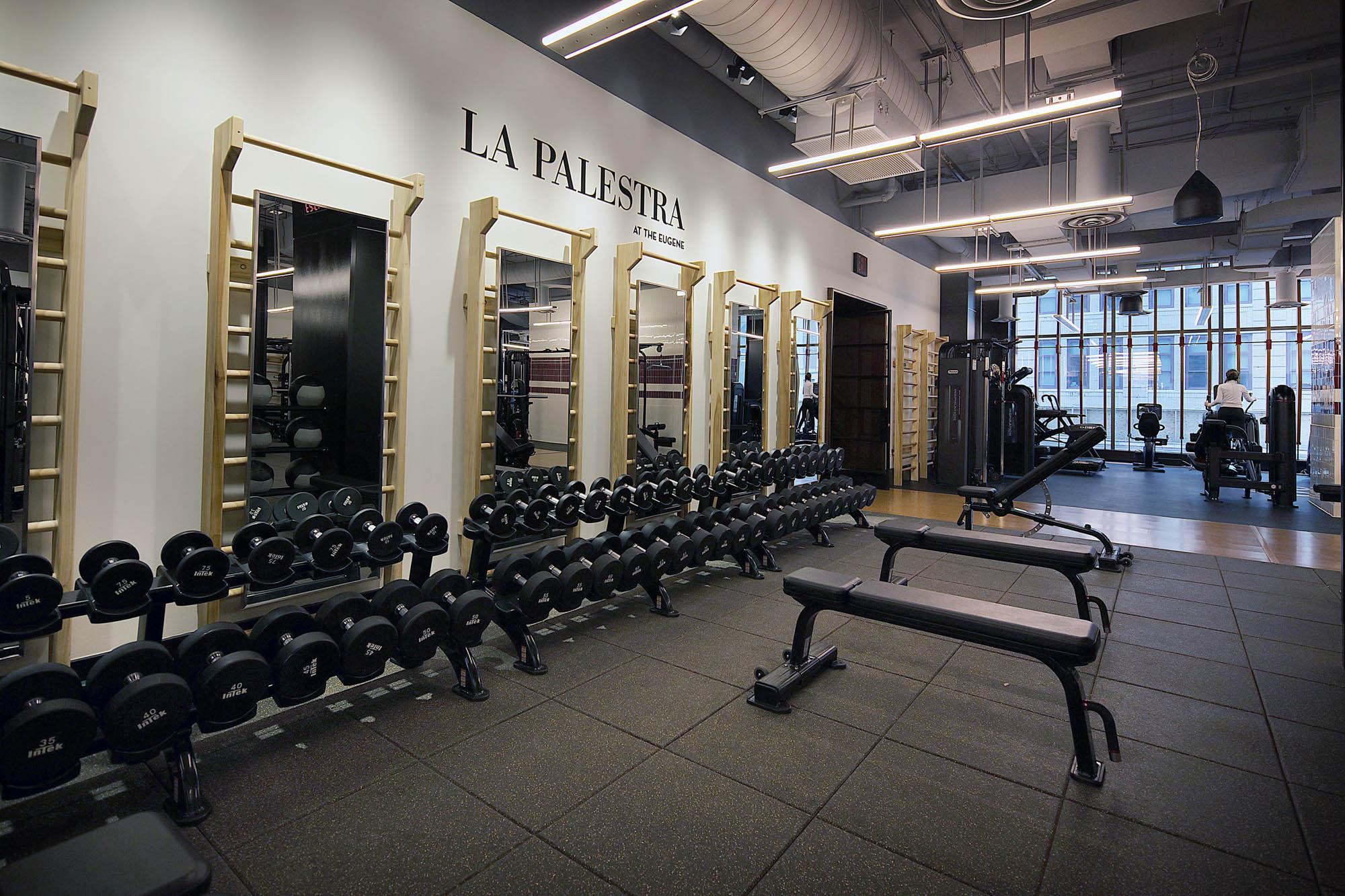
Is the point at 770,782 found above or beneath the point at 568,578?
beneath

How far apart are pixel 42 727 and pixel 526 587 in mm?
1562

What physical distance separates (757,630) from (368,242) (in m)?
2.76

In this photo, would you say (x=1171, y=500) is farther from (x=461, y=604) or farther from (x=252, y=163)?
(x=252, y=163)

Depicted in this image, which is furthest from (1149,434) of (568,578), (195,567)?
(195,567)

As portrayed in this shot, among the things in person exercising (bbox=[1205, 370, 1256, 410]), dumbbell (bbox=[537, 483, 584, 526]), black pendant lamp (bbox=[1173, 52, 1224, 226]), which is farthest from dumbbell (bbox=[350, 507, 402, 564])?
person exercising (bbox=[1205, 370, 1256, 410])

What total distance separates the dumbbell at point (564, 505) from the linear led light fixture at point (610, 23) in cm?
233

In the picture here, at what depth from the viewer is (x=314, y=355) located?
3.20 metres

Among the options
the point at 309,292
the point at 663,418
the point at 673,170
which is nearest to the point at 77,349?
the point at 309,292

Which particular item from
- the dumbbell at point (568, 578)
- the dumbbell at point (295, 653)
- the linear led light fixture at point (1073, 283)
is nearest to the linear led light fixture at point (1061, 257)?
the linear led light fixture at point (1073, 283)

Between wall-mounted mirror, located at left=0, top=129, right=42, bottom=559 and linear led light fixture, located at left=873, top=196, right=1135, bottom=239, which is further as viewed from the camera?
linear led light fixture, located at left=873, top=196, right=1135, bottom=239

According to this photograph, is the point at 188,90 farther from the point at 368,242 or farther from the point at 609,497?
the point at 609,497

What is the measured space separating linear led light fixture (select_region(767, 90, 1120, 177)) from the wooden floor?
11.1 ft

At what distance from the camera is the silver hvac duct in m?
4.17

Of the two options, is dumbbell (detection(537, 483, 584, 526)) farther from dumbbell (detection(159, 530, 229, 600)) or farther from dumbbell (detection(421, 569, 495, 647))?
dumbbell (detection(159, 530, 229, 600))
